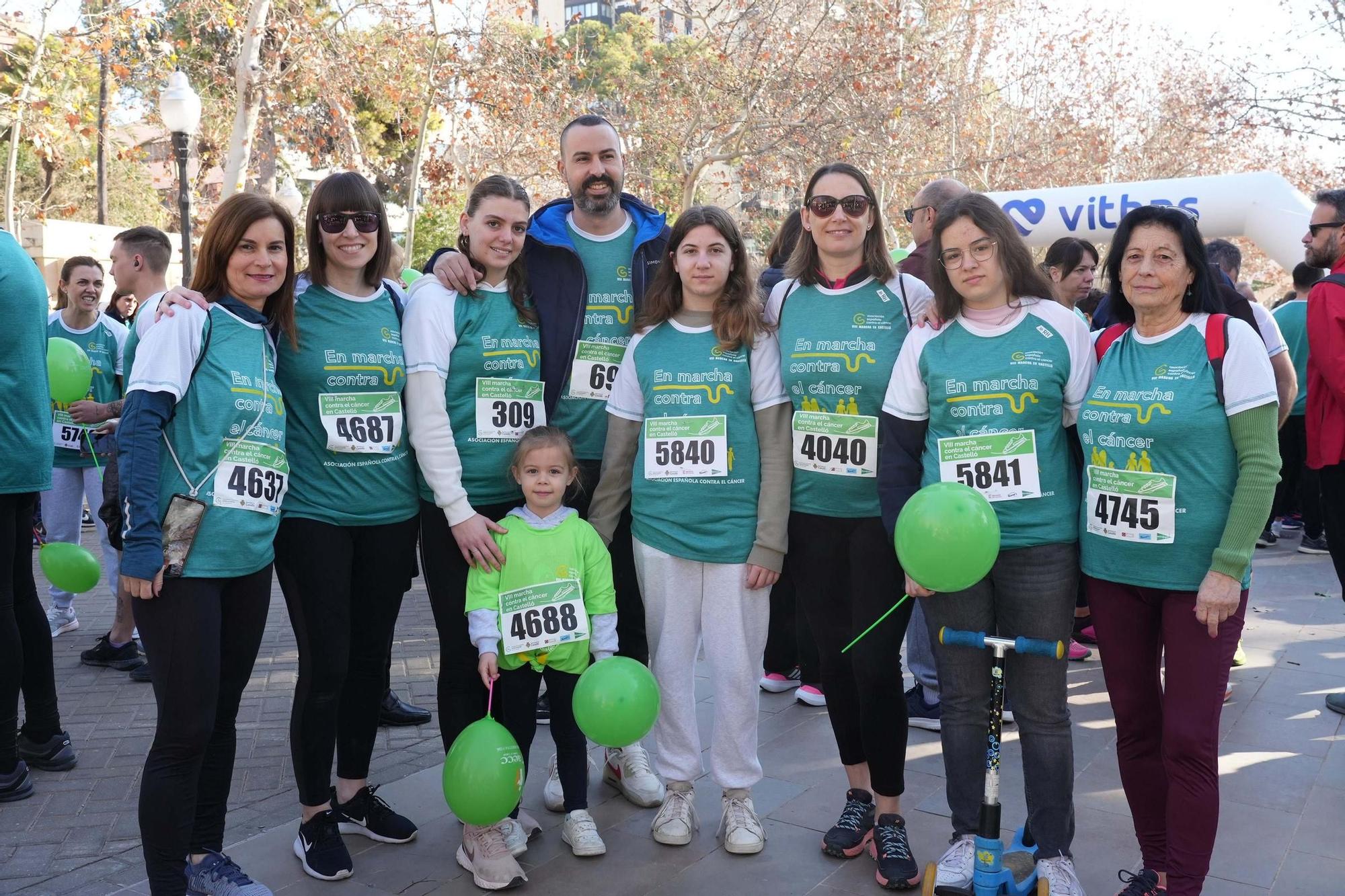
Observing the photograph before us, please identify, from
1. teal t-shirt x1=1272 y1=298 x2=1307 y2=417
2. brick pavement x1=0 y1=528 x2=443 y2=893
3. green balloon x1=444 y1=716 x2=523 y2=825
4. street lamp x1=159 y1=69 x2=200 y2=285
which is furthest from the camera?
street lamp x1=159 y1=69 x2=200 y2=285

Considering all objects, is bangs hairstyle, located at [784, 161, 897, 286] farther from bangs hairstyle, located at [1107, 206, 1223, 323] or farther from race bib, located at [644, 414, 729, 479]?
bangs hairstyle, located at [1107, 206, 1223, 323]

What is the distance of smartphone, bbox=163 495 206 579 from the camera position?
3113 mm

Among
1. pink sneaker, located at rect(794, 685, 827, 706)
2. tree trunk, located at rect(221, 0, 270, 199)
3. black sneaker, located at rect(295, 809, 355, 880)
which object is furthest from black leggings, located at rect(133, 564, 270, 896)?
tree trunk, located at rect(221, 0, 270, 199)

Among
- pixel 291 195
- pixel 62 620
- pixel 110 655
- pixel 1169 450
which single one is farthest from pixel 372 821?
pixel 291 195

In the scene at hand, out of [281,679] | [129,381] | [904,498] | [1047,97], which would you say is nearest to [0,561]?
[129,381]

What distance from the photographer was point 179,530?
3127 millimetres

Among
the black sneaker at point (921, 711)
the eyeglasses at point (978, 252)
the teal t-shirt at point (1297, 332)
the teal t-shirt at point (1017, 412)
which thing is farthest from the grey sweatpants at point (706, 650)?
the teal t-shirt at point (1297, 332)

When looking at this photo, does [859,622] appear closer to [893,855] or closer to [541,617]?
[893,855]

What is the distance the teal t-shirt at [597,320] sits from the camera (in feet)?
13.6

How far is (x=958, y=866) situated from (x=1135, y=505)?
123 centimetres

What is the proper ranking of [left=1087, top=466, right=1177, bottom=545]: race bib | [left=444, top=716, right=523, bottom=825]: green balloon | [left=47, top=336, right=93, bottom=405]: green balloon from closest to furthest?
[left=1087, top=466, right=1177, bottom=545]: race bib → [left=444, top=716, right=523, bottom=825]: green balloon → [left=47, top=336, right=93, bottom=405]: green balloon

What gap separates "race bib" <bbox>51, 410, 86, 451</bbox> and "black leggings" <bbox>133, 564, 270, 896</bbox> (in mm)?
3782

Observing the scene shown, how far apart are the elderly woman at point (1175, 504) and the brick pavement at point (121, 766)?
9.70 feet

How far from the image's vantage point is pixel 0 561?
4.30m
